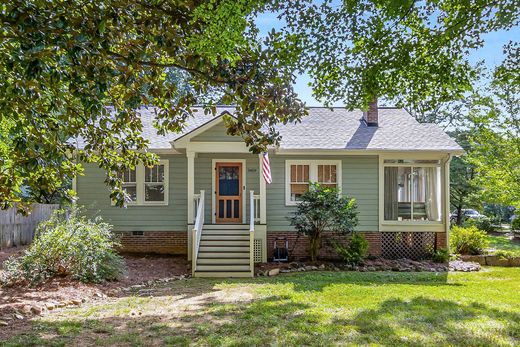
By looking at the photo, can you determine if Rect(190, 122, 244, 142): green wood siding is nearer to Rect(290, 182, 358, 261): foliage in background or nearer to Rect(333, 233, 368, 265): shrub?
Rect(290, 182, 358, 261): foliage in background

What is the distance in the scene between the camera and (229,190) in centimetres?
1382

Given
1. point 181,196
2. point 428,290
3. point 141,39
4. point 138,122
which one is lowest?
point 428,290

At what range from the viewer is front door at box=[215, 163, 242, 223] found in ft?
45.2

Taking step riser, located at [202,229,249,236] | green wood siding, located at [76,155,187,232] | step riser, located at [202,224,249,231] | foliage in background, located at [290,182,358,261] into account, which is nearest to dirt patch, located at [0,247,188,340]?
step riser, located at [202,229,249,236]

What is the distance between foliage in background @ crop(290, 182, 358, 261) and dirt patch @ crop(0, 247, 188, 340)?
3647 millimetres

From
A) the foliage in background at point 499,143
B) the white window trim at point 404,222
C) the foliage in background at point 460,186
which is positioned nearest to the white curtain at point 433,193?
the white window trim at point 404,222

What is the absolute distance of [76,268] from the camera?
8883mm

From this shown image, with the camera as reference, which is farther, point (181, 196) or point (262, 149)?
point (181, 196)

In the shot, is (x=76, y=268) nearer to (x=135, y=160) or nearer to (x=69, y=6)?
(x=135, y=160)

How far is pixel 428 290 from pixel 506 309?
1.97 m

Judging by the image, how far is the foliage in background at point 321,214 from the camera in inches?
477

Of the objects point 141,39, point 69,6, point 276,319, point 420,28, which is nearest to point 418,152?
point 420,28

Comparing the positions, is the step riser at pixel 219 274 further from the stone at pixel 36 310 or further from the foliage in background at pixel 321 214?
A: the stone at pixel 36 310

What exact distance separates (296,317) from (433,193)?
9.50m
